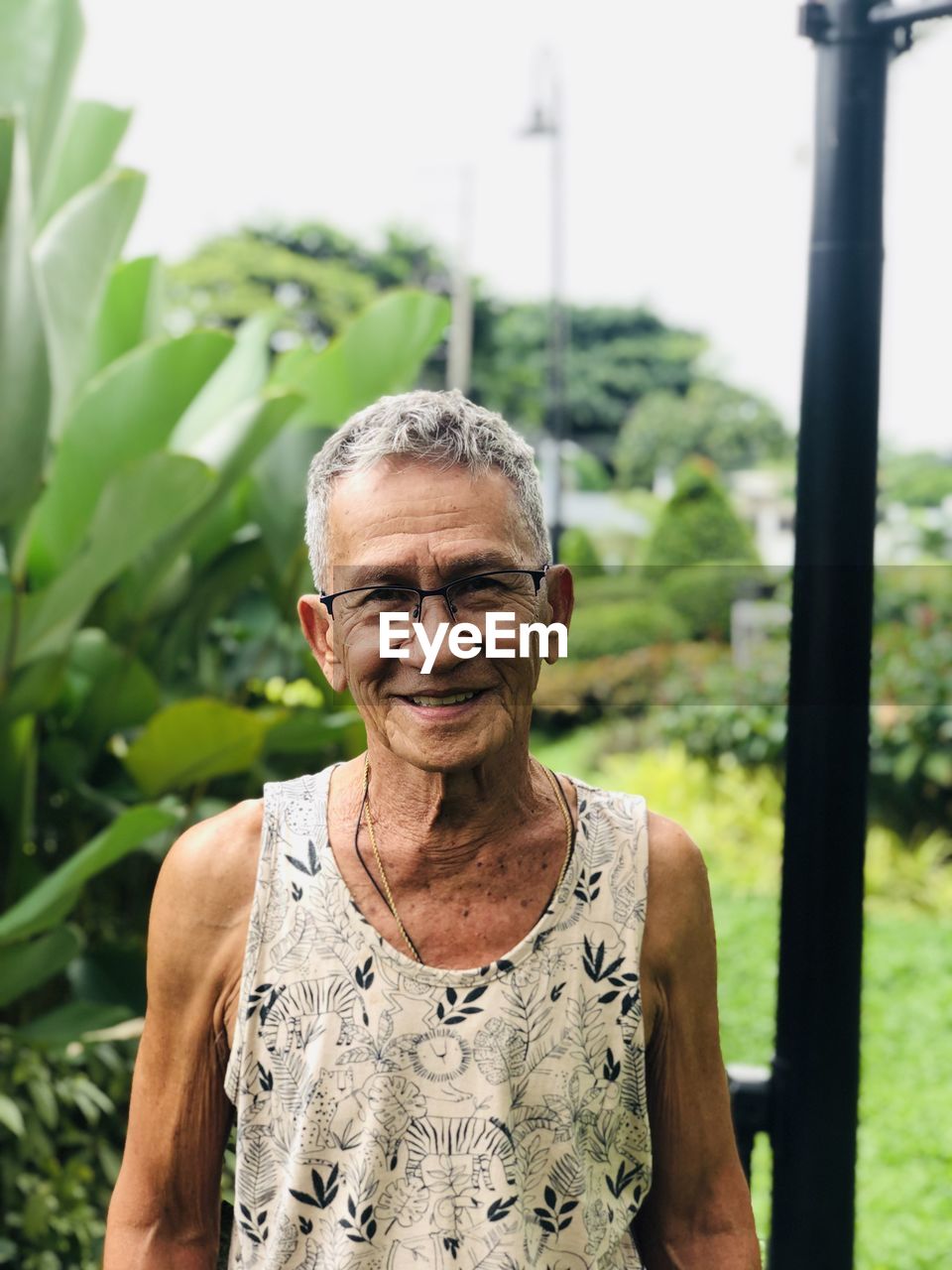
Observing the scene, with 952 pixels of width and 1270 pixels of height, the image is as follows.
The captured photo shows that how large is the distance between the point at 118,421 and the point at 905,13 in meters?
1.48

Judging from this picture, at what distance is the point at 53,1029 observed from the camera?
2.51 m

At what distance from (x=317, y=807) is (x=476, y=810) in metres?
0.15

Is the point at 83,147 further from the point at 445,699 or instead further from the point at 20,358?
the point at 445,699

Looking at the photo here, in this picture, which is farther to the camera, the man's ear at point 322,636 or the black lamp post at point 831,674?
the black lamp post at point 831,674

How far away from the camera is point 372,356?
9.78 ft

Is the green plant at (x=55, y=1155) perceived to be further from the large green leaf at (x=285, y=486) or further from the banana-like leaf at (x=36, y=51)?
the banana-like leaf at (x=36, y=51)

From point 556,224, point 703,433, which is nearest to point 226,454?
point 556,224

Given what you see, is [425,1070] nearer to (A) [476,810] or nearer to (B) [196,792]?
(A) [476,810]

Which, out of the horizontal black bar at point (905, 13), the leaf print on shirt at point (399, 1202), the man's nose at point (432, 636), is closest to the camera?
the man's nose at point (432, 636)

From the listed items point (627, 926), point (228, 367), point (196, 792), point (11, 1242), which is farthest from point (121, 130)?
point (627, 926)

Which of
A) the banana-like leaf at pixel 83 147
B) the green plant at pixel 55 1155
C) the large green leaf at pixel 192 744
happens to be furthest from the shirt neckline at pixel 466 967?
the banana-like leaf at pixel 83 147

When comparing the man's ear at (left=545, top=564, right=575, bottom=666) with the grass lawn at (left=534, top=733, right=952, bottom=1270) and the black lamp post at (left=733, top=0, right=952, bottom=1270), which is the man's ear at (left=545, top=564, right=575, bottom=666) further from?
the grass lawn at (left=534, top=733, right=952, bottom=1270)

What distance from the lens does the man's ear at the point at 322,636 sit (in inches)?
44.5

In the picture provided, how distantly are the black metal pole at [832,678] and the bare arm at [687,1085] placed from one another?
0.47 meters
